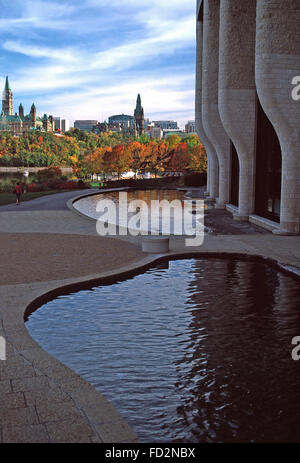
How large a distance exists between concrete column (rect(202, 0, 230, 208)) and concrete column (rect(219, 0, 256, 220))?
7033mm

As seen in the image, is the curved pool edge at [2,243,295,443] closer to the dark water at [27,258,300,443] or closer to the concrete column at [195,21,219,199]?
the dark water at [27,258,300,443]

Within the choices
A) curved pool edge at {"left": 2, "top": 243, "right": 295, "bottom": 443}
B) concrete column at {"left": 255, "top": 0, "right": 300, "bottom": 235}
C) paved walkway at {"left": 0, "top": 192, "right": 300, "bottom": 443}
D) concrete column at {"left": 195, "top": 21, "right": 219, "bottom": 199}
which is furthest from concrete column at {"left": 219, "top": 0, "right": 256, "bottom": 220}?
concrete column at {"left": 195, "top": 21, "right": 219, "bottom": 199}

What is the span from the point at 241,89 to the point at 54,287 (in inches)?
716

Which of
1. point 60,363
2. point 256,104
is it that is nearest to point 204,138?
point 256,104

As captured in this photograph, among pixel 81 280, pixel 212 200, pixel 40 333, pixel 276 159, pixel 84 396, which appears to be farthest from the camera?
pixel 212 200

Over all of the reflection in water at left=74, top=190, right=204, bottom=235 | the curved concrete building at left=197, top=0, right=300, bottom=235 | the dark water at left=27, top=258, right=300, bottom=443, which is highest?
the curved concrete building at left=197, top=0, right=300, bottom=235

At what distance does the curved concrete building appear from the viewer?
18875mm

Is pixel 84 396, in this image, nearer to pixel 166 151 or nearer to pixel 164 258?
pixel 164 258

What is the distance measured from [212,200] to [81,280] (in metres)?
27.2

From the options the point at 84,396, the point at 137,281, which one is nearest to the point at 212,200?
the point at 137,281

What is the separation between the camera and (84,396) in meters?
5.91

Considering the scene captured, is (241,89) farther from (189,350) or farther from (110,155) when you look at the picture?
(110,155)

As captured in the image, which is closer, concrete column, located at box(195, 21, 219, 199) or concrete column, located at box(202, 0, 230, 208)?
concrete column, located at box(202, 0, 230, 208)

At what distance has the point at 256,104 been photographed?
2567 centimetres
